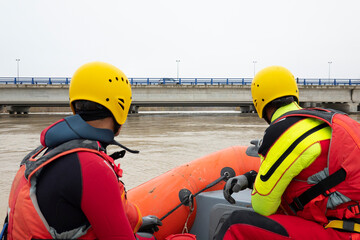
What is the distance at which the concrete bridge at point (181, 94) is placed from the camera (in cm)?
2897

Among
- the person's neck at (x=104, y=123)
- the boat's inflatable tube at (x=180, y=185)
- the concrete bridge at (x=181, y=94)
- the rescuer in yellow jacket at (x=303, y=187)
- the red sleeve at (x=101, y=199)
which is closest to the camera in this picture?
the red sleeve at (x=101, y=199)

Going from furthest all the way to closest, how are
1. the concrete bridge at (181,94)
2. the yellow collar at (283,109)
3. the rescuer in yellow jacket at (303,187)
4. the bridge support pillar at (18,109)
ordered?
the bridge support pillar at (18,109) → the concrete bridge at (181,94) → the yellow collar at (283,109) → the rescuer in yellow jacket at (303,187)

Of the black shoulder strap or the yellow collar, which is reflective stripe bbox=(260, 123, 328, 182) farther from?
the yellow collar

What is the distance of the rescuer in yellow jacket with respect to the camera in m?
1.57

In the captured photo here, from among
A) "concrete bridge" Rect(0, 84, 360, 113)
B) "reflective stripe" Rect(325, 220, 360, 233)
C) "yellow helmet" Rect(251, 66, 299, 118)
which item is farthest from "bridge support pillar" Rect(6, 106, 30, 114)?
"reflective stripe" Rect(325, 220, 360, 233)

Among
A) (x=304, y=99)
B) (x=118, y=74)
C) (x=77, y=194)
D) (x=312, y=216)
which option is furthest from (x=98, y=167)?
(x=304, y=99)

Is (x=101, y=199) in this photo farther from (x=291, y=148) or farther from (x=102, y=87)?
(x=291, y=148)

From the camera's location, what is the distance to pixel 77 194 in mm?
1159

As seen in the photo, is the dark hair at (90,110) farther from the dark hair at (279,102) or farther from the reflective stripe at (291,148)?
the dark hair at (279,102)

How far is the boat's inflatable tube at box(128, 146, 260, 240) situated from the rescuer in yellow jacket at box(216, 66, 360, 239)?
2.77 feet

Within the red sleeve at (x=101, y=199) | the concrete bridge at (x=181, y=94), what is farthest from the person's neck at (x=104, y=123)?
the concrete bridge at (x=181, y=94)

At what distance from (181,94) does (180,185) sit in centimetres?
2847

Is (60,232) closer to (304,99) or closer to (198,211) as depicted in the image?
(198,211)

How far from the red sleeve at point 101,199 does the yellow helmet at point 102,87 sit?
40cm
